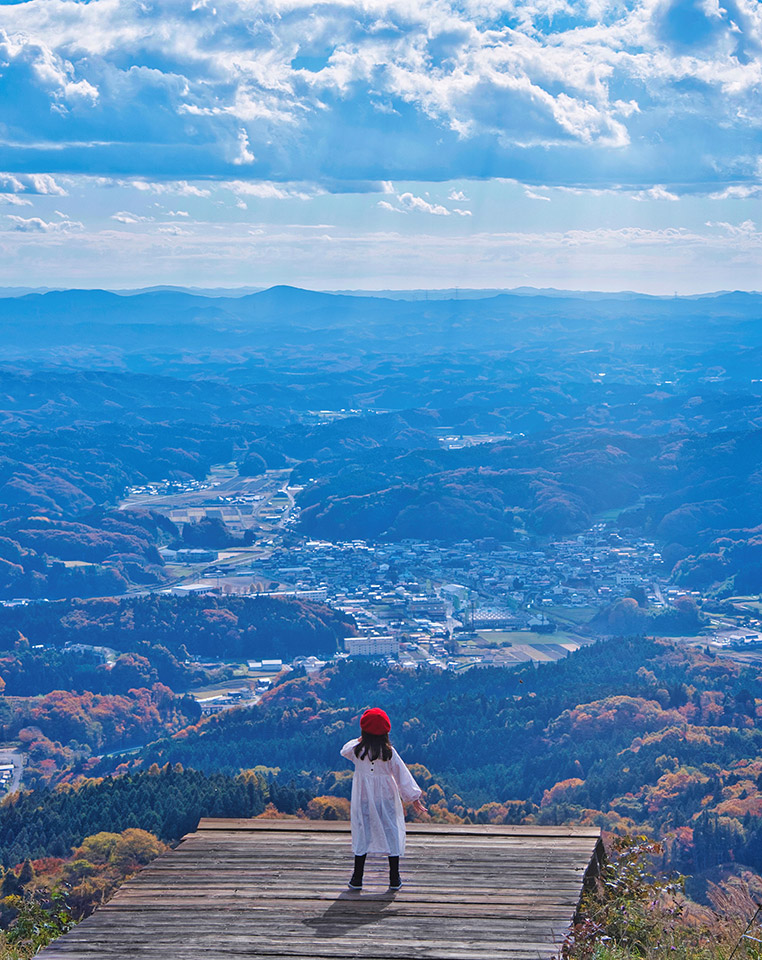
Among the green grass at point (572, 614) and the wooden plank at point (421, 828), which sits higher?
the wooden plank at point (421, 828)

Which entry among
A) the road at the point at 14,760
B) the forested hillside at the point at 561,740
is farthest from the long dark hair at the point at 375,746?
the road at the point at 14,760

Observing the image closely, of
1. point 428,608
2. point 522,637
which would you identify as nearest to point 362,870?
point 522,637

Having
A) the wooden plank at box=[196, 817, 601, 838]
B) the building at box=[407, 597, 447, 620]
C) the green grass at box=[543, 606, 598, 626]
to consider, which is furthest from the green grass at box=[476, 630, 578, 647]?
the wooden plank at box=[196, 817, 601, 838]

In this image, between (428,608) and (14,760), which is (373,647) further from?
(14,760)

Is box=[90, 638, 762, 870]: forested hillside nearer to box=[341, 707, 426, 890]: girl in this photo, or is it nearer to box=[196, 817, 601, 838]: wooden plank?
box=[196, 817, 601, 838]: wooden plank

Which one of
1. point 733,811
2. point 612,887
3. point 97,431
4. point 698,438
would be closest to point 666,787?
point 733,811

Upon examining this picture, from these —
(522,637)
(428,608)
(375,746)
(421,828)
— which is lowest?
(428,608)

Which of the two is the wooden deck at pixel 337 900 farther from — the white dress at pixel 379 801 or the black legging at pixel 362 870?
the white dress at pixel 379 801
